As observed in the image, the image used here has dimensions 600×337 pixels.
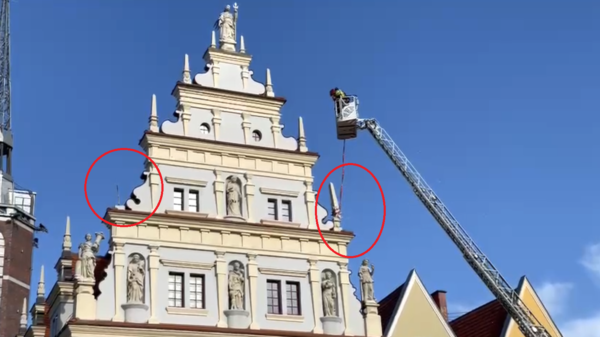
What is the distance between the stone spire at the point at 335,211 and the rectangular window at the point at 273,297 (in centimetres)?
288

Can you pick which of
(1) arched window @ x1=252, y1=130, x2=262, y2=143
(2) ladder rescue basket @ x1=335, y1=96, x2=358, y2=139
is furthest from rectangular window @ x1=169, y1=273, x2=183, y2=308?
(2) ladder rescue basket @ x1=335, y1=96, x2=358, y2=139

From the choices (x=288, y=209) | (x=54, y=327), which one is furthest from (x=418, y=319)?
(x=54, y=327)

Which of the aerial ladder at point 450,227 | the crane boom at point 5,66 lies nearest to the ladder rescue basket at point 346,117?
the aerial ladder at point 450,227

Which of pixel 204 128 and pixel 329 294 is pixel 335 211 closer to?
pixel 329 294

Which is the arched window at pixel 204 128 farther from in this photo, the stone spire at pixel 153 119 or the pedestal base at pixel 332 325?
the pedestal base at pixel 332 325

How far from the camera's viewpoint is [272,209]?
29453mm

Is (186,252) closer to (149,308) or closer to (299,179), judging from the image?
(149,308)

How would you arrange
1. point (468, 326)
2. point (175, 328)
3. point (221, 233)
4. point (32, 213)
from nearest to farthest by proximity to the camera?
1. point (175, 328)
2. point (221, 233)
3. point (468, 326)
4. point (32, 213)

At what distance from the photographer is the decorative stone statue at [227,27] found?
32.5 m

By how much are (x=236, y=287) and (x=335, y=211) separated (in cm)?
468

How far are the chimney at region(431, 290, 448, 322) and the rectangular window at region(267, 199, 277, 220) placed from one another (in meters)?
9.27

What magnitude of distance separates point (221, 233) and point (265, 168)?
3.11 metres

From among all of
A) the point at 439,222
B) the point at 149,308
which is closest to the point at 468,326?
the point at 439,222

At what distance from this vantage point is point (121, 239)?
26.7 m
